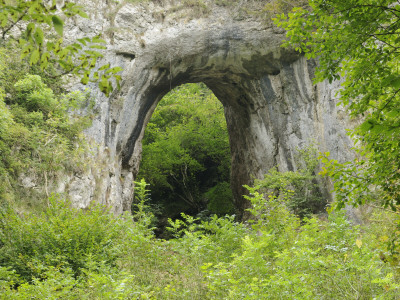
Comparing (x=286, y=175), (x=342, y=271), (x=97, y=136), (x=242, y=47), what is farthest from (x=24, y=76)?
(x=342, y=271)

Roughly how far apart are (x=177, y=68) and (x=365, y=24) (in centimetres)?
1010

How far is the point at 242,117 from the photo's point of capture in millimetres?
15102

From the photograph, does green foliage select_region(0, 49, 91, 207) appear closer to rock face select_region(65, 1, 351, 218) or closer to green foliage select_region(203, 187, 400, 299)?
rock face select_region(65, 1, 351, 218)

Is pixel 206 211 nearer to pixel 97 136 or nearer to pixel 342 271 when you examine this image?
pixel 97 136

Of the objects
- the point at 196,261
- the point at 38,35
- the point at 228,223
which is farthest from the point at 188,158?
Result: the point at 38,35

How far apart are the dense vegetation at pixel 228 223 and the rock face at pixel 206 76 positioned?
0.85m

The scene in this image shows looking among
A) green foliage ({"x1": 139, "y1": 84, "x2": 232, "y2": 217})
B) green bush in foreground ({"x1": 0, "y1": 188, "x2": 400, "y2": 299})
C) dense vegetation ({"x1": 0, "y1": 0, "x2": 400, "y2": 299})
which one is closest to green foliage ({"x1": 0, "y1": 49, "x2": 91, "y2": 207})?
dense vegetation ({"x1": 0, "y1": 0, "x2": 400, "y2": 299})

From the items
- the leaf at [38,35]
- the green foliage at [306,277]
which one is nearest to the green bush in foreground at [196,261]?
the green foliage at [306,277]

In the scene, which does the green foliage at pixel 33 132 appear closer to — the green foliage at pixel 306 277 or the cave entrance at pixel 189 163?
the green foliage at pixel 306 277

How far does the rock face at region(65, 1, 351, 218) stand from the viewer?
11.4 m

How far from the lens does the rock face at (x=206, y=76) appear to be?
11398 mm

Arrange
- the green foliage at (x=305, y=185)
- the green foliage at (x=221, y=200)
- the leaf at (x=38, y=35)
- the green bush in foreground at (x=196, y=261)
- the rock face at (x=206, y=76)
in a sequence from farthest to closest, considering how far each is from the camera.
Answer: the green foliage at (x=221, y=200), the rock face at (x=206, y=76), the green foliage at (x=305, y=185), the green bush in foreground at (x=196, y=261), the leaf at (x=38, y=35)

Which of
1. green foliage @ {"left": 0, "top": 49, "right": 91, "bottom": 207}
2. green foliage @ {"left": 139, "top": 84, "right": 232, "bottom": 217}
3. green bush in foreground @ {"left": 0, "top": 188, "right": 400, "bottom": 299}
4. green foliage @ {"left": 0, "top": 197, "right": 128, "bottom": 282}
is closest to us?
green bush in foreground @ {"left": 0, "top": 188, "right": 400, "bottom": 299}

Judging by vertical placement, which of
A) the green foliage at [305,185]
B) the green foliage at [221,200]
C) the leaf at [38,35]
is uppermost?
the leaf at [38,35]
